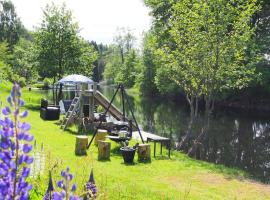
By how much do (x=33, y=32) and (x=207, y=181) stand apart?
2905 centimetres

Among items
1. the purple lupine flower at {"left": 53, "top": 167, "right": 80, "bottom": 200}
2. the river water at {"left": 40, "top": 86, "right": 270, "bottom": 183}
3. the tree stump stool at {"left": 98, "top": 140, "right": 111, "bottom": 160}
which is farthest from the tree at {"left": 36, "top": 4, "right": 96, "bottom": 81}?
the purple lupine flower at {"left": 53, "top": 167, "right": 80, "bottom": 200}

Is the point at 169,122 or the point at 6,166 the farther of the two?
the point at 169,122

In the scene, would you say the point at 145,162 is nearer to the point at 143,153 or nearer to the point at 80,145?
the point at 143,153

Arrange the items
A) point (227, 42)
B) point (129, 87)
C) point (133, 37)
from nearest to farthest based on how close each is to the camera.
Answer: point (227, 42) < point (129, 87) < point (133, 37)

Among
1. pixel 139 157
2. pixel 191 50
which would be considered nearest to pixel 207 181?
pixel 139 157

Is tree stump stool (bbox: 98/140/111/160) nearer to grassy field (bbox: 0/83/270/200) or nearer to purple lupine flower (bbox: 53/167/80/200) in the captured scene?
grassy field (bbox: 0/83/270/200)

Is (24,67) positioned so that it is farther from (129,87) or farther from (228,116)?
(228,116)

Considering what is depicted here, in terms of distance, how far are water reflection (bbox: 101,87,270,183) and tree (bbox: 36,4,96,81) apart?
9.37 m

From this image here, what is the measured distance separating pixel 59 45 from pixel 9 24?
6480 centimetres

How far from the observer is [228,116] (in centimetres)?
4431

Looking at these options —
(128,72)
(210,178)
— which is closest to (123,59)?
(128,72)

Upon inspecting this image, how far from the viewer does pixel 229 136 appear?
31.5m

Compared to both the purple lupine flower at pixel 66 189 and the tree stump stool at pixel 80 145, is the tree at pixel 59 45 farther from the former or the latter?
the purple lupine flower at pixel 66 189

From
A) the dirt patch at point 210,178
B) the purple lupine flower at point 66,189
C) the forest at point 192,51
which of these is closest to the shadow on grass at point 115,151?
the dirt patch at point 210,178
